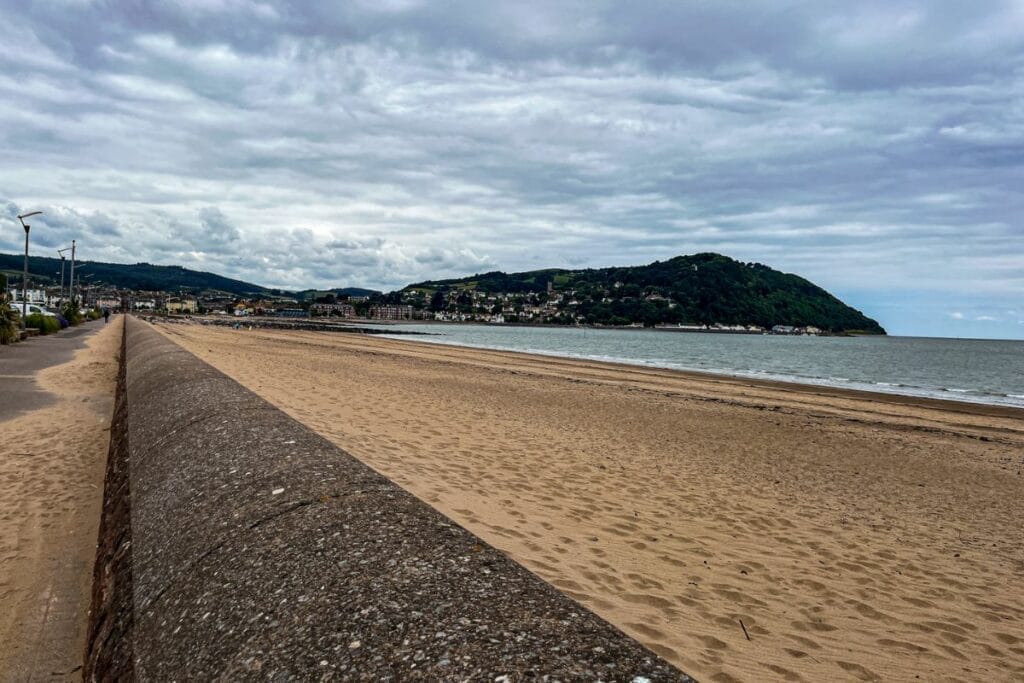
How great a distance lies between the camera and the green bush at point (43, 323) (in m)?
42.5

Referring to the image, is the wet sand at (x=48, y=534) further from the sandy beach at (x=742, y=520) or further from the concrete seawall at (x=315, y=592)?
the sandy beach at (x=742, y=520)

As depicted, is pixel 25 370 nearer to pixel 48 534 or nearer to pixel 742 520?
pixel 48 534

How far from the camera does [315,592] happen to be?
116 inches

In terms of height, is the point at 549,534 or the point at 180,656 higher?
the point at 180,656

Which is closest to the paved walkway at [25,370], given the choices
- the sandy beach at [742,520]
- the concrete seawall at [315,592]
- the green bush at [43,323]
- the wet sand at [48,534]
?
the wet sand at [48,534]

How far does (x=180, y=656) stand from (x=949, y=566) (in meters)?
7.05

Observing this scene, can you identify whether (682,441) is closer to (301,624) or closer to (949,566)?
(949,566)

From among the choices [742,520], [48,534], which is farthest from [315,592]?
[742,520]

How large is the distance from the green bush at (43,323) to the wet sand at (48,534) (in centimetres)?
3608

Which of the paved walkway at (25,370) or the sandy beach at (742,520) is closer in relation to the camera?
the sandy beach at (742,520)

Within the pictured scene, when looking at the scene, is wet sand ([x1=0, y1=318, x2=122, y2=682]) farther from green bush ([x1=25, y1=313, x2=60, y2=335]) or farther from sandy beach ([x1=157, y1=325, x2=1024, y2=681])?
green bush ([x1=25, y1=313, x2=60, y2=335])

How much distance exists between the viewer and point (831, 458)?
1220 cm

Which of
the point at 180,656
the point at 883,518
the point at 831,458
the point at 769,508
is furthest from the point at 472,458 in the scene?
the point at 831,458

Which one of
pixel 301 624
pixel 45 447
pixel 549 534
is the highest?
pixel 301 624
